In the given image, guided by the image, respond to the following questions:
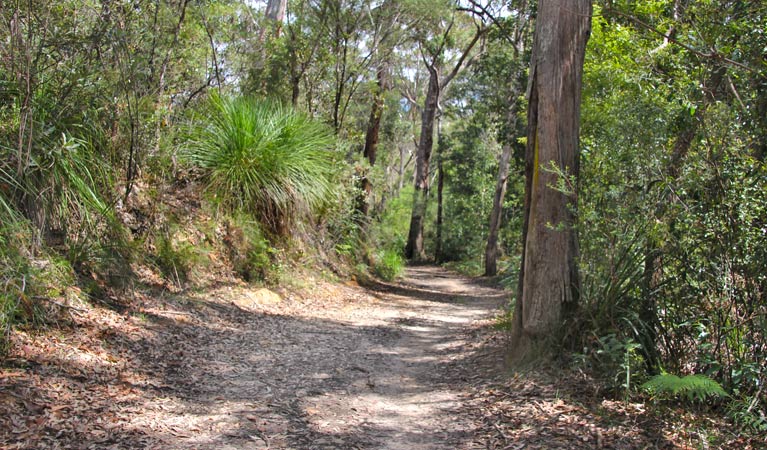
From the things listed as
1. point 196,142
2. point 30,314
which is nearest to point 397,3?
point 196,142

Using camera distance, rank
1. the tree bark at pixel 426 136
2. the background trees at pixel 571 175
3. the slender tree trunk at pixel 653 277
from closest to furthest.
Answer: the background trees at pixel 571 175
the slender tree trunk at pixel 653 277
the tree bark at pixel 426 136

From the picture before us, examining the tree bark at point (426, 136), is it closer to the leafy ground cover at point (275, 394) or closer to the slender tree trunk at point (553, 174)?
the leafy ground cover at point (275, 394)

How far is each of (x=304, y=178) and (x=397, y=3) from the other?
7.65 meters

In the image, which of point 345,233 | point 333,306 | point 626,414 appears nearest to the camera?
point 626,414

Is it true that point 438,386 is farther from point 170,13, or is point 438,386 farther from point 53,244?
point 170,13

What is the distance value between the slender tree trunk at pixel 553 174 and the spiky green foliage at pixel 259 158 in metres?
5.30

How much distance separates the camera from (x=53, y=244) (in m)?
5.91

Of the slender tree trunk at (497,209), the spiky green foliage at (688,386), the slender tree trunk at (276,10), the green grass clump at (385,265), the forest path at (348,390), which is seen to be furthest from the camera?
the slender tree trunk at (497,209)

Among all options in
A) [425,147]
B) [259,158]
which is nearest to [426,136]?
[425,147]

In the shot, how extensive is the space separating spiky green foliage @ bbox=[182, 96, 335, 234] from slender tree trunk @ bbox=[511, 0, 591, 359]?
5299 millimetres

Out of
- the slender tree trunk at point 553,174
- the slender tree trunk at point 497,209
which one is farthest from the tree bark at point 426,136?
the slender tree trunk at point 553,174

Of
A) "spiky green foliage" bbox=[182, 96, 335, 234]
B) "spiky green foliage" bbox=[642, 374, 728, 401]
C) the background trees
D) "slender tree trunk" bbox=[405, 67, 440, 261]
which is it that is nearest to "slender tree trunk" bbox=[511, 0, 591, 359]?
the background trees

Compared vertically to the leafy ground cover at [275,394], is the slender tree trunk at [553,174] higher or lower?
higher

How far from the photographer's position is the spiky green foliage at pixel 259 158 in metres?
9.44
